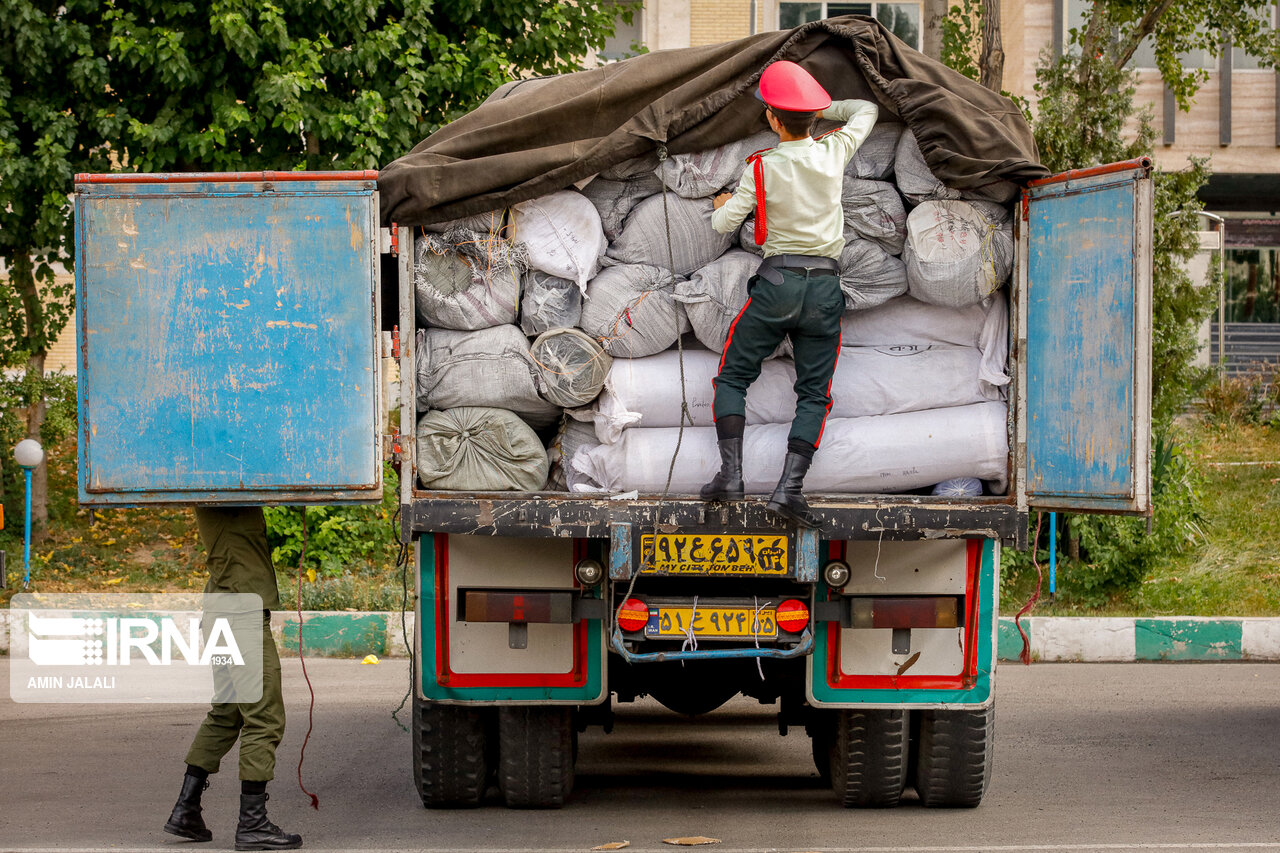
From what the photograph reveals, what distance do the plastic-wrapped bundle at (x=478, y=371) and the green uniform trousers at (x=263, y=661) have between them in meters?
0.71

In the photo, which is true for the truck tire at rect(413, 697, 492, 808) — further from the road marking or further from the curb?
the curb

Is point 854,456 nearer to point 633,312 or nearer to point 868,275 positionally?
point 868,275

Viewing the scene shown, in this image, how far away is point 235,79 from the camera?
1032cm

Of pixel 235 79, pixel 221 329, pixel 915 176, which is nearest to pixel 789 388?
pixel 915 176

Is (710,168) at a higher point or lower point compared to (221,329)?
higher

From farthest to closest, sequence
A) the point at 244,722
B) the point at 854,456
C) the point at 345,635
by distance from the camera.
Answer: the point at 345,635 → the point at 854,456 → the point at 244,722

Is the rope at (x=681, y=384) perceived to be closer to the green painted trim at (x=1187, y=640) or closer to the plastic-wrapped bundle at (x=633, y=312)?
the plastic-wrapped bundle at (x=633, y=312)

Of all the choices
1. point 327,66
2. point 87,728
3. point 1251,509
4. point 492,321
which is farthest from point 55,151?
point 1251,509

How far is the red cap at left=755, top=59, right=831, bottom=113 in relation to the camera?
14.6 ft

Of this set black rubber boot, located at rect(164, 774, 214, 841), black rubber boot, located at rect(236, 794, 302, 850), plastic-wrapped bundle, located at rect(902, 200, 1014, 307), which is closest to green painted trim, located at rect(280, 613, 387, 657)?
black rubber boot, located at rect(164, 774, 214, 841)

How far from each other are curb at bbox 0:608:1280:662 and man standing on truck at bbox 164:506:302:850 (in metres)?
4.18

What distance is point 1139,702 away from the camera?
736cm

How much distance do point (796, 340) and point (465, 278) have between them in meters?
1.14

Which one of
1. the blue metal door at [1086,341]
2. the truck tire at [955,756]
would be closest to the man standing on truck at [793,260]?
the blue metal door at [1086,341]
